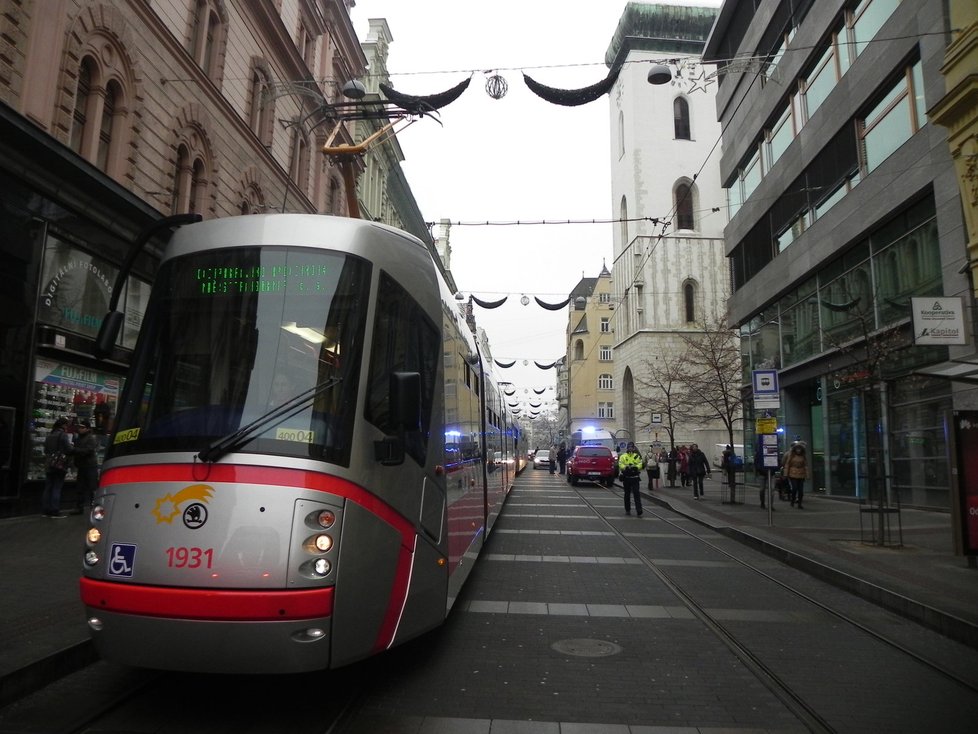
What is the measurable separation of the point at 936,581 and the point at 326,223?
7.77 meters

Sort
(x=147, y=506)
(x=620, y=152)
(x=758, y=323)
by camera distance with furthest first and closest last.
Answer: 1. (x=620, y=152)
2. (x=758, y=323)
3. (x=147, y=506)

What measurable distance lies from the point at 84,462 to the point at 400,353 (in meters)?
9.36

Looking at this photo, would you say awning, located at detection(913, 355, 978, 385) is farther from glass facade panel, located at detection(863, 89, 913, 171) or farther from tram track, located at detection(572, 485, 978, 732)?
glass facade panel, located at detection(863, 89, 913, 171)

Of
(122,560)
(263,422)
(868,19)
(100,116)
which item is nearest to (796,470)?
(868,19)

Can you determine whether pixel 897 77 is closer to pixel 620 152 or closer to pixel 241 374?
pixel 241 374

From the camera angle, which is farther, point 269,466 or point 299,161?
point 299,161

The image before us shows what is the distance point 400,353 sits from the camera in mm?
5168

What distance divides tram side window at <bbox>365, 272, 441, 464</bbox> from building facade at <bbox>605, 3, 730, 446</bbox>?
4690cm

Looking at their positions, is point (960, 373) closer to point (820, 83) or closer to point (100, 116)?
point (100, 116)

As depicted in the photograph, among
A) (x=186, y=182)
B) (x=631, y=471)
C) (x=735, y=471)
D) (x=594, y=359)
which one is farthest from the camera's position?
(x=594, y=359)

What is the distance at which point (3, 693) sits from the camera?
430 cm

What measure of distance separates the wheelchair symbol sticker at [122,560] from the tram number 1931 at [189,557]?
253mm

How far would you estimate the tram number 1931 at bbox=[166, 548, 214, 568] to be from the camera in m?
4.04

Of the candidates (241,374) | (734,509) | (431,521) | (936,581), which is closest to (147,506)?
(241,374)
